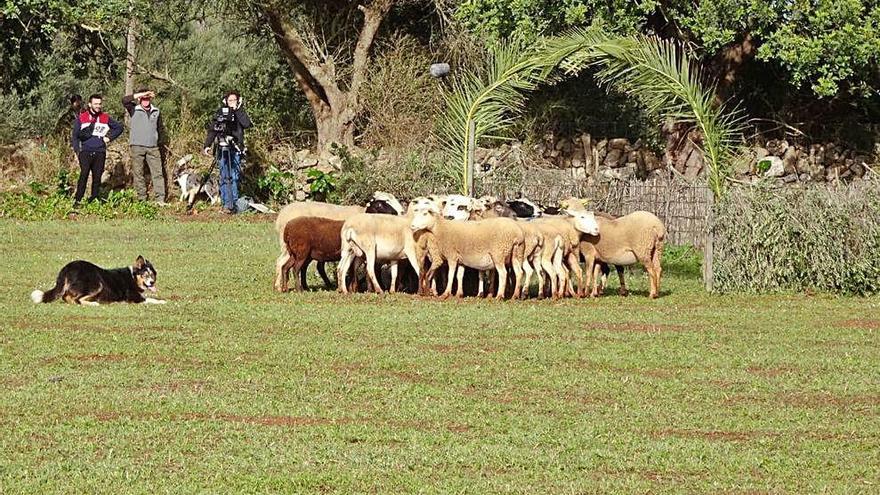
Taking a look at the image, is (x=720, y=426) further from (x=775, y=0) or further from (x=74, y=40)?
(x=74, y=40)

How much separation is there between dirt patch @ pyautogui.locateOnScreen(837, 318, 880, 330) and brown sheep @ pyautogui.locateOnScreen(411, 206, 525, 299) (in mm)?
3758

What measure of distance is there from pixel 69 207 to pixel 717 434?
19.8 meters

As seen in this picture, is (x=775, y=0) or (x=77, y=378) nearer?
(x=77, y=378)

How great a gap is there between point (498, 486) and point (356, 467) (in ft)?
2.88

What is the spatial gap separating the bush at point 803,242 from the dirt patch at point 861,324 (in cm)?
247

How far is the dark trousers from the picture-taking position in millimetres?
27938

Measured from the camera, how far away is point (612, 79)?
67.2 feet

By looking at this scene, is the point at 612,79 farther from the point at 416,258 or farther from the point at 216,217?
the point at 216,217

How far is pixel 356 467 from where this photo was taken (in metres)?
8.65

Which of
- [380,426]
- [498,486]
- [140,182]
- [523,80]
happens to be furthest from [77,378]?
[140,182]

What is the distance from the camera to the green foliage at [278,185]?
29641mm

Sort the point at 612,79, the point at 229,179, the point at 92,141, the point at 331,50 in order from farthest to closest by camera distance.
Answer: the point at 331,50, the point at 229,179, the point at 92,141, the point at 612,79

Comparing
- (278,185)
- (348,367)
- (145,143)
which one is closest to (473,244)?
(348,367)

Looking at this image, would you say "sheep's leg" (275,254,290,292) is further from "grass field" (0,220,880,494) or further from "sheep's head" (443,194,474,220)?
"sheep's head" (443,194,474,220)
